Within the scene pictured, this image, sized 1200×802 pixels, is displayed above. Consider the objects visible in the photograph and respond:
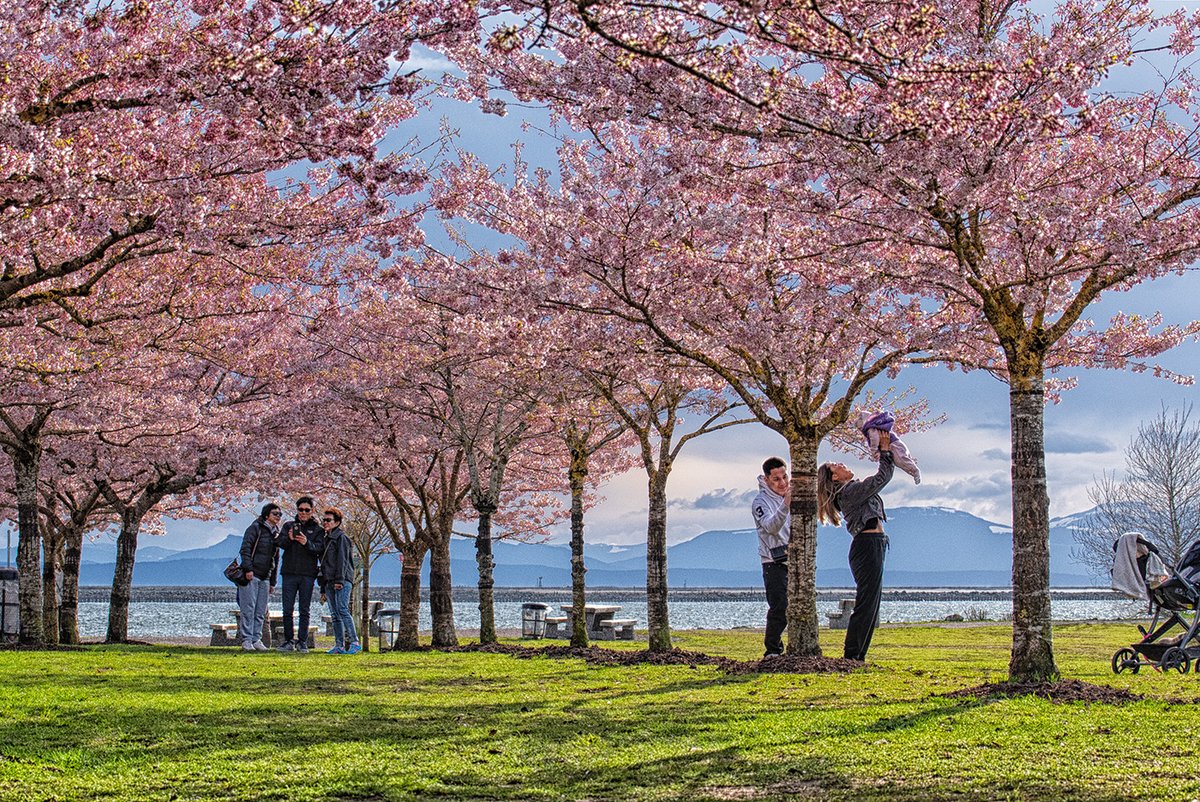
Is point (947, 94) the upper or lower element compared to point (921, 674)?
upper

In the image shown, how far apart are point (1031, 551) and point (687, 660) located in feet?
19.6

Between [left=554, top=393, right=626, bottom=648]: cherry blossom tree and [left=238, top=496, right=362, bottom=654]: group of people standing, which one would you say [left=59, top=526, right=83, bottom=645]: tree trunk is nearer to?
[left=238, top=496, right=362, bottom=654]: group of people standing

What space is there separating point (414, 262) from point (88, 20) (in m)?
11.0

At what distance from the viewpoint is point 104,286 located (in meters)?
17.7

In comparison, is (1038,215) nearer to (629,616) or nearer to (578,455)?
(578,455)

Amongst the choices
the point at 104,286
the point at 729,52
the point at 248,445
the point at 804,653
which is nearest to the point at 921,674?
the point at 804,653

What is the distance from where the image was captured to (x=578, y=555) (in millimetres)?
19625

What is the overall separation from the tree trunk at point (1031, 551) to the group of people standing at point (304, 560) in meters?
10.4

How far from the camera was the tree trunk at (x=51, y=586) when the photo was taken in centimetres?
2438

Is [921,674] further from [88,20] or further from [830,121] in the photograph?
[88,20]

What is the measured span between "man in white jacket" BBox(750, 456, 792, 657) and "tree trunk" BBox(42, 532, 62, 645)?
625 inches

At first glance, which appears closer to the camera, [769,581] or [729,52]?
[729,52]

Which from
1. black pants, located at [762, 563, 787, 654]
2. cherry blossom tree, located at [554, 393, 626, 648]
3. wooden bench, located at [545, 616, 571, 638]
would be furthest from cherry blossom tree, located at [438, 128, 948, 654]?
wooden bench, located at [545, 616, 571, 638]

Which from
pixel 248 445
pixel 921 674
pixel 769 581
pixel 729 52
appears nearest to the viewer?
pixel 729 52
